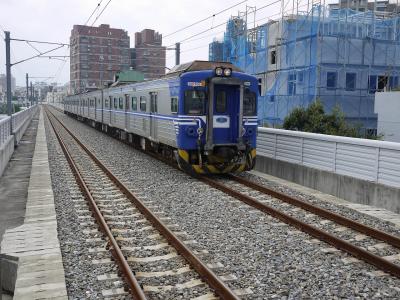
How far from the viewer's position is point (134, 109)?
18.9 meters

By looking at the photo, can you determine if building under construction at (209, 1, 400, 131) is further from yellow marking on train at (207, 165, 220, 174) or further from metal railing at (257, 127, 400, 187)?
yellow marking on train at (207, 165, 220, 174)

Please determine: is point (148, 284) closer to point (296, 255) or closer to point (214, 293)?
point (214, 293)

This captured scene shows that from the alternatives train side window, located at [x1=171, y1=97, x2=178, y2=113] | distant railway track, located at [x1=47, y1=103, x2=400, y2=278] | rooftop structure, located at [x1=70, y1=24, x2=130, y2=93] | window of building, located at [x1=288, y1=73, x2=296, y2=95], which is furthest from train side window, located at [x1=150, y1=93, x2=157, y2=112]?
rooftop structure, located at [x1=70, y1=24, x2=130, y2=93]

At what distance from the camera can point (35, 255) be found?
6.34 m

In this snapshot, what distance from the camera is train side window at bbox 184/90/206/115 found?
1227 centimetres

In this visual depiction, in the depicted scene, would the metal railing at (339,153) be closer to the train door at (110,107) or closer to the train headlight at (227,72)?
the train headlight at (227,72)

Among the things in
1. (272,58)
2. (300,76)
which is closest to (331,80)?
(300,76)

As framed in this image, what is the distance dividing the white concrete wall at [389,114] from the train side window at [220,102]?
1352 cm

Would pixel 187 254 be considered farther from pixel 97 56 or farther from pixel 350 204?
pixel 97 56

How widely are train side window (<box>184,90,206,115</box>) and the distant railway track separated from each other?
2039mm

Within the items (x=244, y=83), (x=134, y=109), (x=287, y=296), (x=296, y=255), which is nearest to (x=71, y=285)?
(x=287, y=296)

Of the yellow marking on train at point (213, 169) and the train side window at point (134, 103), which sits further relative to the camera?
the train side window at point (134, 103)

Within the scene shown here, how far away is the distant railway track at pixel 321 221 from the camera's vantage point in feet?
20.4

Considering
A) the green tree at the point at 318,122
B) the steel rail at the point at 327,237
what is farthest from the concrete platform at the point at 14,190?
the green tree at the point at 318,122
